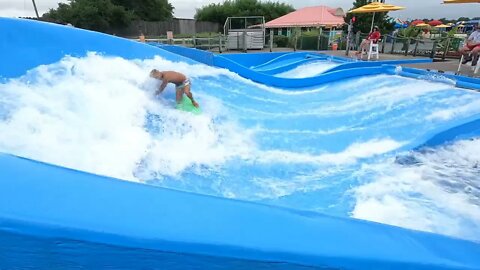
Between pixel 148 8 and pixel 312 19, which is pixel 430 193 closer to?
pixel 312 19

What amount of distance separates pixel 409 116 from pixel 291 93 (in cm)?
256

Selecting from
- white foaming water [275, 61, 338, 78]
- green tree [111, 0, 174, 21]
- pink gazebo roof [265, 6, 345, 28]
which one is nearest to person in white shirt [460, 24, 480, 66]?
white foaming water [275, 61, 338, 78]

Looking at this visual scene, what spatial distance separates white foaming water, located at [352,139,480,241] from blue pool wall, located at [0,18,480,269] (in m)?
1.41

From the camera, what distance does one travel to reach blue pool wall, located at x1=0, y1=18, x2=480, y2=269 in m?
0.95

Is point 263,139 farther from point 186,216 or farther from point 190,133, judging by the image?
point 186,216

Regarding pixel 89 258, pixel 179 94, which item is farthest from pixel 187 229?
pixel 179 94

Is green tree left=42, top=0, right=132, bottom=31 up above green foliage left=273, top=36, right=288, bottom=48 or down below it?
above

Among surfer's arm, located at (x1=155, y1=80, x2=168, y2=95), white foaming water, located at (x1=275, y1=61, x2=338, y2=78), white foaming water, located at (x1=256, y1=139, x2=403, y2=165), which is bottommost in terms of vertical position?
white foaming water, located at (x1=256, y1=139, x2=403, y2=165)

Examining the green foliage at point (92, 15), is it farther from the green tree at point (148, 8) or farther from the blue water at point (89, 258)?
the blue water at point (89, 258)

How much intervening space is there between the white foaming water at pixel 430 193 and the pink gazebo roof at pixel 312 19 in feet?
57.3

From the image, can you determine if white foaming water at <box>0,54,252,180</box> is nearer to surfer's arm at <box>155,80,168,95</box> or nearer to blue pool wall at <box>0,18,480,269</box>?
surfer's arm at <box>155,80,168,95</box>

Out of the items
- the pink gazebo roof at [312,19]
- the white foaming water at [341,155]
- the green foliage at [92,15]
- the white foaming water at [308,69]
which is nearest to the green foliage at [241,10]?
the green foliage at [92,15]

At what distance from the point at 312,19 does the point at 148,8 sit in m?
22.7

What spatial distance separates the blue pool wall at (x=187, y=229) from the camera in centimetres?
95
